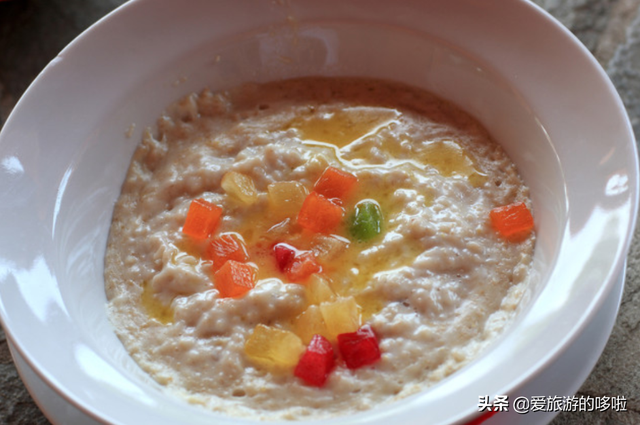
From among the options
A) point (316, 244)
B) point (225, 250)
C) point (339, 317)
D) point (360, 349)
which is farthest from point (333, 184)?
point (360, 349)

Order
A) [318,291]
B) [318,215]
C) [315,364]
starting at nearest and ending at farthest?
[315,364] → [318,291] → [318,215]

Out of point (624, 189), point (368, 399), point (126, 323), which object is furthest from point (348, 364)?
point (624, 189)

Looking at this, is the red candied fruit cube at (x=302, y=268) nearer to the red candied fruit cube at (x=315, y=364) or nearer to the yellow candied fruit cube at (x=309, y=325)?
the yellow candied fruit cube at (x=309, y=325)

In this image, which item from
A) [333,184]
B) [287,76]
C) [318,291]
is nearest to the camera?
[318,291]

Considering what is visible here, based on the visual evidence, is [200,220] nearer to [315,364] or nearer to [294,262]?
[294,262]

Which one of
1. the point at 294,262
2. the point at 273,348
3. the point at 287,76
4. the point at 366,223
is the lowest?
the point at 273,348

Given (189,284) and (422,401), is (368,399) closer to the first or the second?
(422,401)
